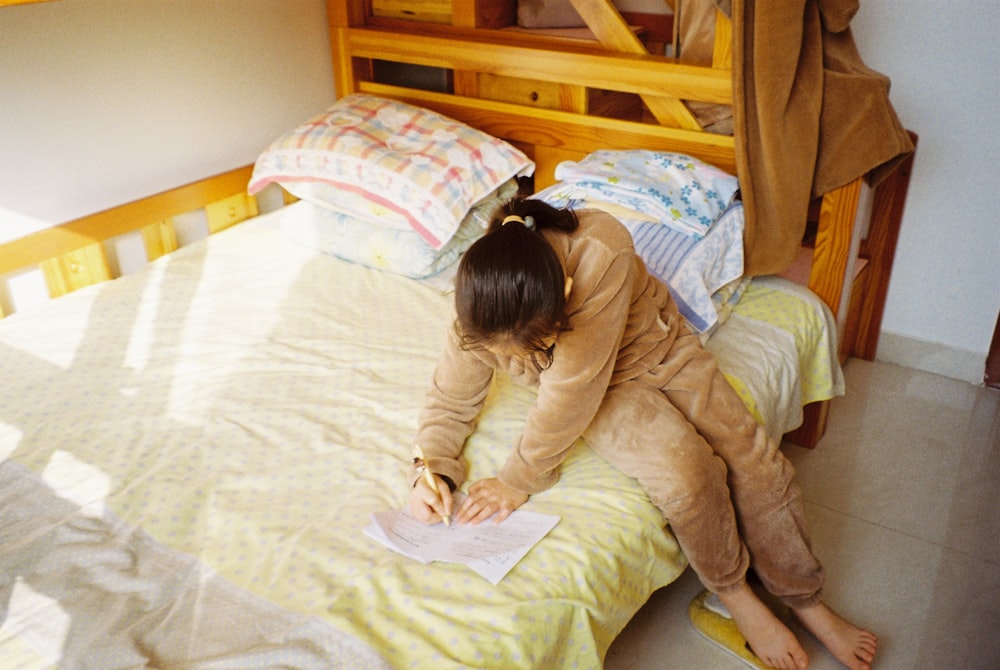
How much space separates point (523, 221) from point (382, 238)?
0.95m

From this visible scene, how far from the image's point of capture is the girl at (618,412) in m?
1.25

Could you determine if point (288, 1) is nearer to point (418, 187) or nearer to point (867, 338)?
point (418, 187)

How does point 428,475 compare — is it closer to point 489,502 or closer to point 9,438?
point 489,502

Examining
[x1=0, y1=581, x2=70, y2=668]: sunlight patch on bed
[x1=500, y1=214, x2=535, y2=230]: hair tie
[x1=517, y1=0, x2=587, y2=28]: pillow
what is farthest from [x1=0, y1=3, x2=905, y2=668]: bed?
[x1=500, y1=214, x2=535, y2=230]: hair tie

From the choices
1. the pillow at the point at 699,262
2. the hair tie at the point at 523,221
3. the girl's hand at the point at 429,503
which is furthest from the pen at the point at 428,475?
the pillow at the point at 699,262

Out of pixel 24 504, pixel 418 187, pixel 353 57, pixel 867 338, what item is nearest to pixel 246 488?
pixel 24 504

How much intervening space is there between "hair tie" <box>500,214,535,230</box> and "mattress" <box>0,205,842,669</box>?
0.45 m

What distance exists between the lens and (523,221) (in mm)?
1315

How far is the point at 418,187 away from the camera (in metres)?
2.12

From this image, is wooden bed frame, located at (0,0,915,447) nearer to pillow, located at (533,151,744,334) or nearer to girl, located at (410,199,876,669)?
pillow, located at (533,151,744,334)

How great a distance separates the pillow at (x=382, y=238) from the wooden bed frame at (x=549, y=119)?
22 centimetres

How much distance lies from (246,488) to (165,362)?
484 mm

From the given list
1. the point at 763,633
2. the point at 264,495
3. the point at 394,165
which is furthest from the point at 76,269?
the point at 763,633

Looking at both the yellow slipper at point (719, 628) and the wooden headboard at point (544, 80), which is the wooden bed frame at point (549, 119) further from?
the yellow slipper at point (719, 628)
